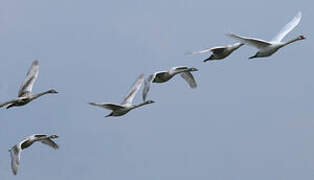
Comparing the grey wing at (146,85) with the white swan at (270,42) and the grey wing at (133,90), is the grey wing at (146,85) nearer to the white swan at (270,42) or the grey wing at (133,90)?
the grey wing at (133,90)

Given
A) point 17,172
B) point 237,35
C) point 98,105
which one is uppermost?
point 237,35

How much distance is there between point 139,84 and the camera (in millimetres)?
Answer: 52469

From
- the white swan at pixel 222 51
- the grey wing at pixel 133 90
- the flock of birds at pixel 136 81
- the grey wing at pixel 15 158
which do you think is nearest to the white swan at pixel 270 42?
the flock of birds at pixel 136 81

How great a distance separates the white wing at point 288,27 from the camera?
48.7 m

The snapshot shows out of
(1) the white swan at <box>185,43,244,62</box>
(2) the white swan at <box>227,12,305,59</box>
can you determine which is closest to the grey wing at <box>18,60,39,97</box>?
(1) the white swan at <box>185,43,244,62</box>

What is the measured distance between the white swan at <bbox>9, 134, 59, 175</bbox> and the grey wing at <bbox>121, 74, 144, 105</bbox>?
207 inches

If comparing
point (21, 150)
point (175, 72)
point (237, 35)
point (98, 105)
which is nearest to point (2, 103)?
point (21, 150)

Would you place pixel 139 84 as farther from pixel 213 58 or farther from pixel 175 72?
pixel 213 58

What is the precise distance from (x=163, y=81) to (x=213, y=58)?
380 cm

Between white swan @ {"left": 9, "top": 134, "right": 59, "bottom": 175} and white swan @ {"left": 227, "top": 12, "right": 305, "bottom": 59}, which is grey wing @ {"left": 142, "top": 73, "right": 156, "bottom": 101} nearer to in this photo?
white swan @ {"left": 227, "top": 12, "right": 305, "bottom": 59}

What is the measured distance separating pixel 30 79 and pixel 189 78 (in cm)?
1086

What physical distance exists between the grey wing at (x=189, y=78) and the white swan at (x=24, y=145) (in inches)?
389

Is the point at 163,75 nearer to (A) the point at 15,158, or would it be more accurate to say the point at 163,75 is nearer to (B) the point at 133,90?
(B) the point at 133,90

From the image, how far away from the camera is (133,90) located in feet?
169
